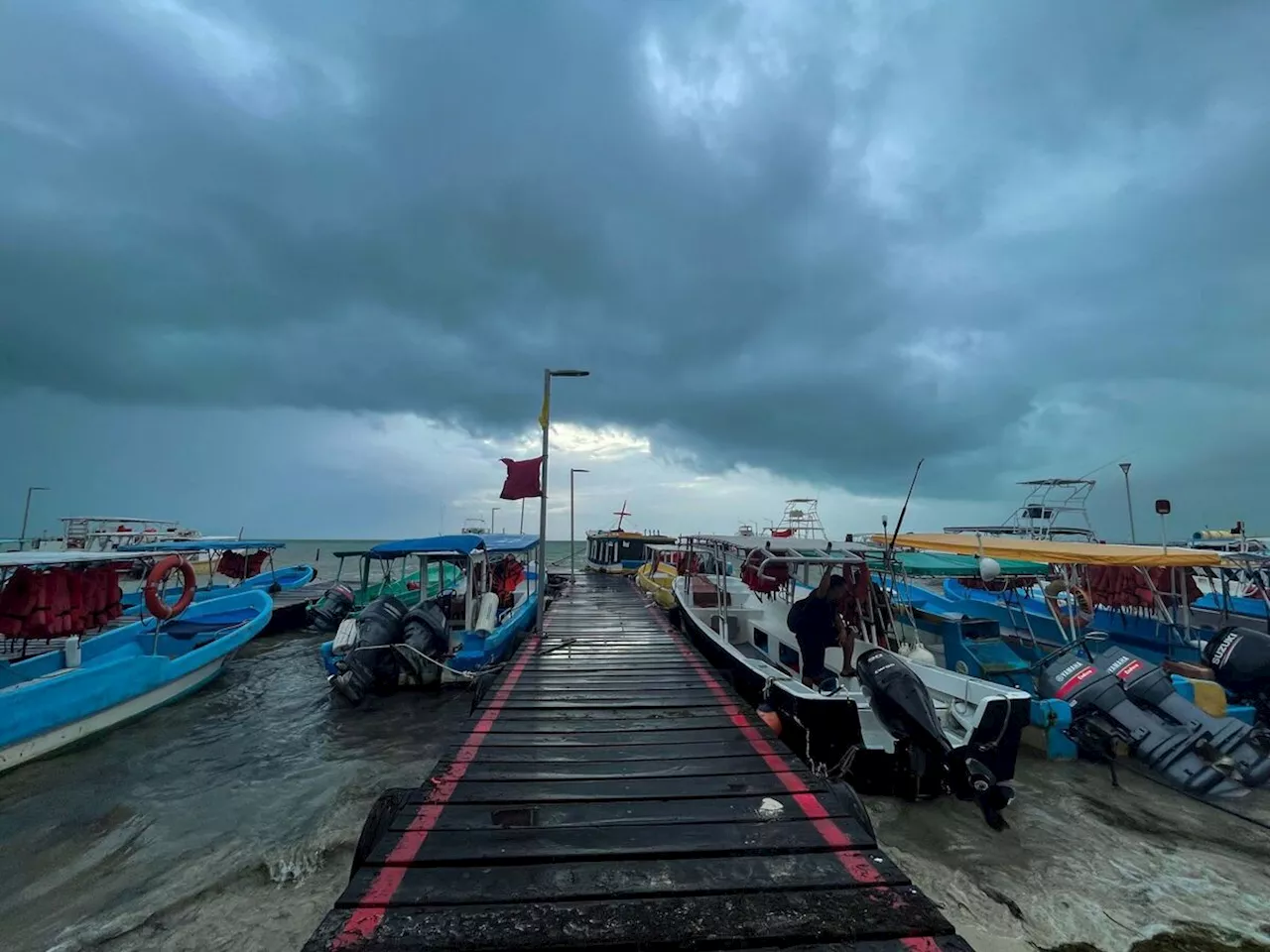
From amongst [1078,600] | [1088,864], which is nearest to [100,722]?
[1088,864]

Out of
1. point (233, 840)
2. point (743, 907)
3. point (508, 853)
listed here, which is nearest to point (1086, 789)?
point (743, 907)

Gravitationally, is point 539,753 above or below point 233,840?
above

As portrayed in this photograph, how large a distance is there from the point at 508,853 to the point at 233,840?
515 cm

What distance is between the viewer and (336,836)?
636 centimetres

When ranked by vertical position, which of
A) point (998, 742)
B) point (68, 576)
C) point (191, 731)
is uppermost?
point (68, 576)

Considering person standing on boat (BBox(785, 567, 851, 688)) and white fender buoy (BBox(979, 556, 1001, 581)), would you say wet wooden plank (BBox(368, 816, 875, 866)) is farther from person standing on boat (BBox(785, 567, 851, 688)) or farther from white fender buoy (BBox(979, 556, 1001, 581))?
white fender buoy (BBox(979, 556, 1001, 581))

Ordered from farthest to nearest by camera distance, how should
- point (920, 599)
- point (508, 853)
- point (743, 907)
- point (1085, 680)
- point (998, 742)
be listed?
point (920, 599) → point (1085, 680) → point (998, 742) → point (508, 853) → point (743, 907)

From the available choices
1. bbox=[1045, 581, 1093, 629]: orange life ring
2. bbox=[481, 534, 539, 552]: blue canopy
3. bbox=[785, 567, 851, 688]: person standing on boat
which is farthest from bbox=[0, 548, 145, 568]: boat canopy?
bbox=[1045, 581, 1093, 629]: orange life ring

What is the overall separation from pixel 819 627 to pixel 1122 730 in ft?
15.2

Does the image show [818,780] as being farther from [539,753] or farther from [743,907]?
[539,753]

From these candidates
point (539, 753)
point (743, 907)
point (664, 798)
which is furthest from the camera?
point (539, 753)

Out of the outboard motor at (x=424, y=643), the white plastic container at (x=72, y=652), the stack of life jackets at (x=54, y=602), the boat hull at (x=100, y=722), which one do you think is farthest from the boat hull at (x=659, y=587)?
the white plastic container at (x=72, y=652)

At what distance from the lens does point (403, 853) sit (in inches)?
137

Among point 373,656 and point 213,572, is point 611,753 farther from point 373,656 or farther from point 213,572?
point 213,572
